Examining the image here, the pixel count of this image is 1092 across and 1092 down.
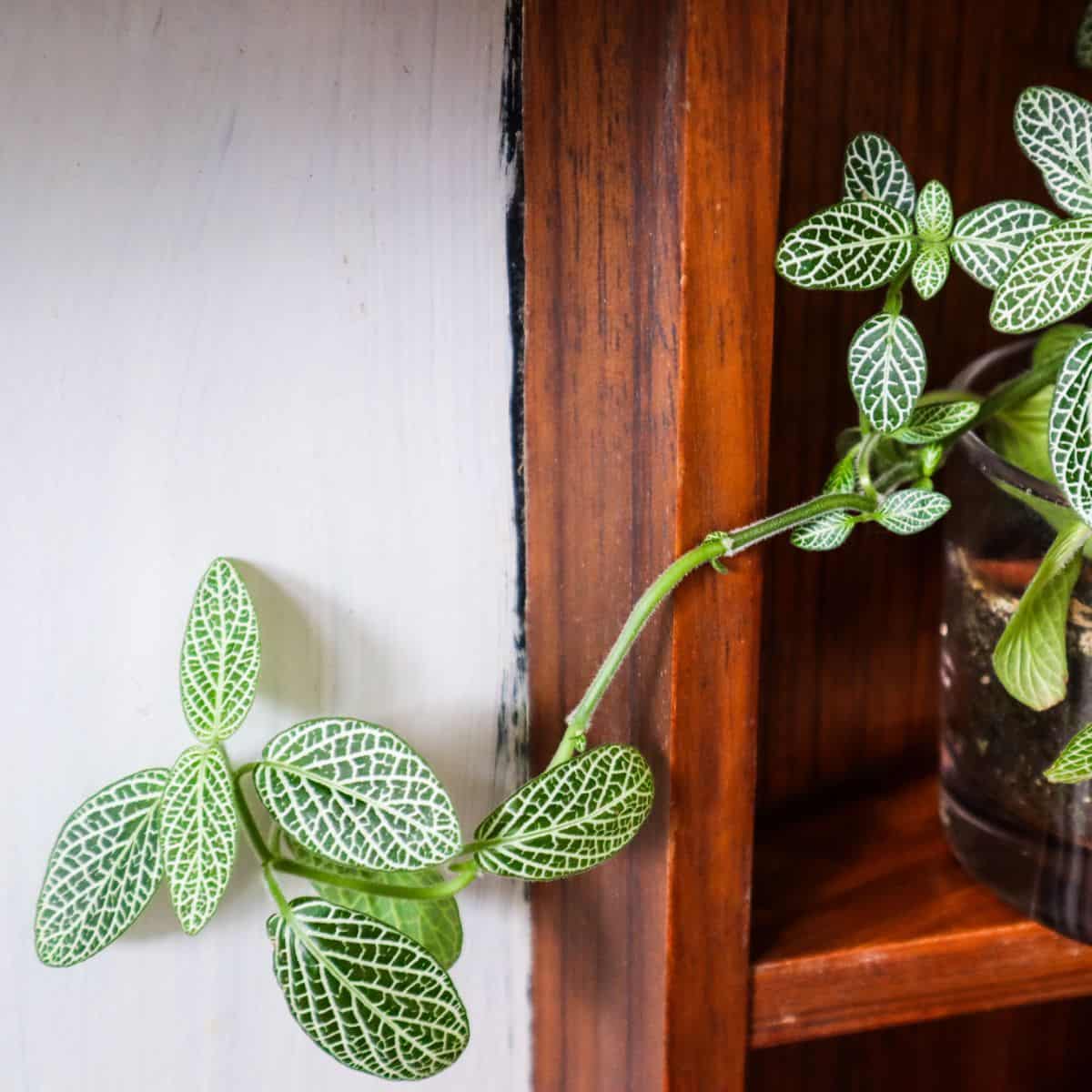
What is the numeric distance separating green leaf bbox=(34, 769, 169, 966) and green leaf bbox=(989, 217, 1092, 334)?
0.35 meters

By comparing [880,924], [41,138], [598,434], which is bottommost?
[880,924]

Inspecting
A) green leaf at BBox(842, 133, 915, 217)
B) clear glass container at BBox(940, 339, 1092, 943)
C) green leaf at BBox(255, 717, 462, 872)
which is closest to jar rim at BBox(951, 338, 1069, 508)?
clear glass container at BBox(940, 339, 1092, 943)

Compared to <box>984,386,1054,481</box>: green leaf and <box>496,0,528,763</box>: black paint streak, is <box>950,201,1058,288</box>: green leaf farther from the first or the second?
<box>496,0,528,763</box>: black paint streak

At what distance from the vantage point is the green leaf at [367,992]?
410 mm

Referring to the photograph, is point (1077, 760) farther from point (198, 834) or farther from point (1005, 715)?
point (198, 834)

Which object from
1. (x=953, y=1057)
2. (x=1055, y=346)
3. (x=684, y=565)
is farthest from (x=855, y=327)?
(x=953, y=1057)

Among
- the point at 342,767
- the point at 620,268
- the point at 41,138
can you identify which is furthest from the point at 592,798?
the point at 41,138

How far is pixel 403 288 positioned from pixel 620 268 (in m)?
0.09

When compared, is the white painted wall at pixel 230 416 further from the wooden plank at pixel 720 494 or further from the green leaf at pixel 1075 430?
the green leaf at pixel 1075 430

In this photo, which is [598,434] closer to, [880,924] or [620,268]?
[620,268]

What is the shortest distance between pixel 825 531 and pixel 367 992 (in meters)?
0.23

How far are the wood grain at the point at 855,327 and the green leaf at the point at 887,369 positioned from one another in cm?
16

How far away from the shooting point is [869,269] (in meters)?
0.42

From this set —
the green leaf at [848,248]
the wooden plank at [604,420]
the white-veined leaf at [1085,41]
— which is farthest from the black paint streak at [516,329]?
the white-veined leaf at [1085,41]
